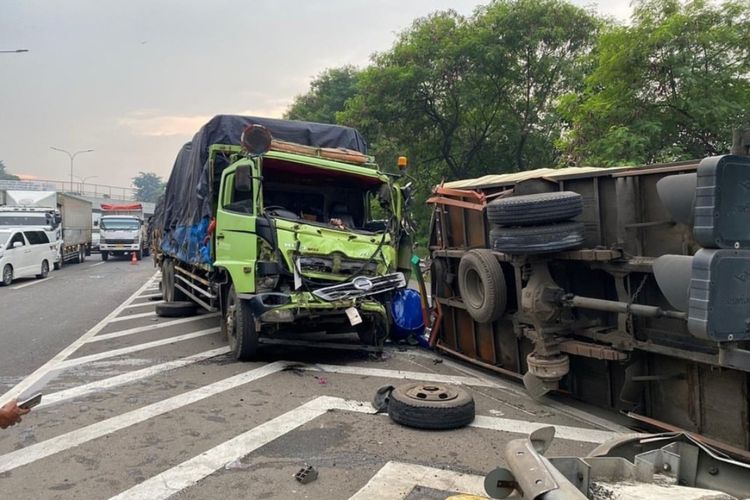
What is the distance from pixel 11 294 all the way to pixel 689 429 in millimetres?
16151

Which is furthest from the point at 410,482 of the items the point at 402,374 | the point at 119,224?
the point at 119,224

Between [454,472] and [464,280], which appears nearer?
[454,472]

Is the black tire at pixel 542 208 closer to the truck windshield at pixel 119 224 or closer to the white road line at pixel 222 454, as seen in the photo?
the white road line at pixel 222 454

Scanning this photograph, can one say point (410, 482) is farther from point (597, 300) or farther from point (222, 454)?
point (597, 300)

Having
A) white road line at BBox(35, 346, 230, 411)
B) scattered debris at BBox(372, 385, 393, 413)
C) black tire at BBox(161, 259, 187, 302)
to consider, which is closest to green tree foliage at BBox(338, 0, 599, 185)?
black tire at BBox(161, 259, 187, 302)

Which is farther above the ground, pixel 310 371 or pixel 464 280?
pixel 464 280

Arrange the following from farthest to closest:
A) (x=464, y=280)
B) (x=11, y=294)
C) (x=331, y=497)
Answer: (x=11, y=294)
(x=464, y=280)
(x=331, y=497)

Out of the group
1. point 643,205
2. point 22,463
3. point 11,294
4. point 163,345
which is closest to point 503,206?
point 643,205

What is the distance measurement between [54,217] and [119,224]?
5.78 m

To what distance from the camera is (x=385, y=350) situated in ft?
26.5

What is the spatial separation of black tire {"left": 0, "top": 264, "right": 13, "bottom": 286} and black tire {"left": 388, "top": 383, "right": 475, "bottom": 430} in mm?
16442

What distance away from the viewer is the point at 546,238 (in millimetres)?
4930

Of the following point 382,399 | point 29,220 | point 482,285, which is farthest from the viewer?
point 29,220

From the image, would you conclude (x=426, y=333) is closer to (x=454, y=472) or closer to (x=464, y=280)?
(x=464, y=280)
